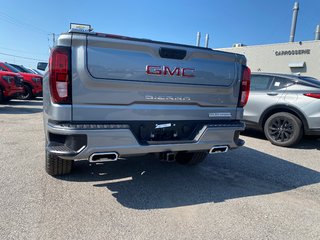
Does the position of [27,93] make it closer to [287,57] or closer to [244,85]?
[244,85]

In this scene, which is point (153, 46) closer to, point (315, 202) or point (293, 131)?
point (315, 202)

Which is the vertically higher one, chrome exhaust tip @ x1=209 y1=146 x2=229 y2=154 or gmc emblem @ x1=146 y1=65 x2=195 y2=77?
gmc emblem @ x1=146 y1=65 x2=195 y2=77

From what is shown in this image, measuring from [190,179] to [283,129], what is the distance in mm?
3347

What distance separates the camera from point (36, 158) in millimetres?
4598

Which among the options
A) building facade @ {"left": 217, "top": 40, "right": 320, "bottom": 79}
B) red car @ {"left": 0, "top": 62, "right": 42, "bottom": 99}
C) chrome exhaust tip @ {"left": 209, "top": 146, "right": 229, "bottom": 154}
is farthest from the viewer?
building facade @ {"left": 217, "top": 40, "right": 320, "bottom": 79}

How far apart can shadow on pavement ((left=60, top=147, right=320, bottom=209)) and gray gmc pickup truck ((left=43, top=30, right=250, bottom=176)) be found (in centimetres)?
53

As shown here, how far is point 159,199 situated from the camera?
3.34 metres

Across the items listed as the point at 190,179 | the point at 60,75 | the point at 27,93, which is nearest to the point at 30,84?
the point at 27,93

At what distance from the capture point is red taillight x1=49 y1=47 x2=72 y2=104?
103 inches

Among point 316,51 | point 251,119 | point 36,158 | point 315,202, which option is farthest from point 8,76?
point 316,51

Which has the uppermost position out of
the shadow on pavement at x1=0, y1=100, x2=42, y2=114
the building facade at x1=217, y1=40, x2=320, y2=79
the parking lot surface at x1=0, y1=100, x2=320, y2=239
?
the building facade at x1=217, y1=40, x2=320, y2=79

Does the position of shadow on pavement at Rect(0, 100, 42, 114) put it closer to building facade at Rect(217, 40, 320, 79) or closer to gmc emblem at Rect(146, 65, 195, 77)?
gmc emblem at Rect(146, 65, 195, 77)

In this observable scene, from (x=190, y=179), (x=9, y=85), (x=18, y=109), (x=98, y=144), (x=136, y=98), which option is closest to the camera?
(x=98, y=144)

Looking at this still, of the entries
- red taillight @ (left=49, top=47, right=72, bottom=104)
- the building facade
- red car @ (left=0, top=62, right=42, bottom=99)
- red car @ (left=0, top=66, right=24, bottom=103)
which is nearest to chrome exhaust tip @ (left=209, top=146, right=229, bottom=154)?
red taillight @ (left=49, top=47, right=72, bottom=104)
